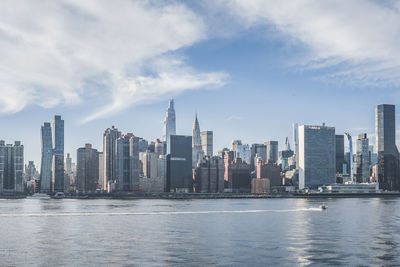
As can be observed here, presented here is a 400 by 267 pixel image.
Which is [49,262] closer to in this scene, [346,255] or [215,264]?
[215,264]

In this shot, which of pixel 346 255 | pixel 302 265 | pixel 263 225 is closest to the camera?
pixel 302 265

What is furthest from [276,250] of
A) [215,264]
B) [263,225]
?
[263,225]

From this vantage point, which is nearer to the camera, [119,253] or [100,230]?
[119,253]

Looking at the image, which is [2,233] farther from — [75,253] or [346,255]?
[346,255]

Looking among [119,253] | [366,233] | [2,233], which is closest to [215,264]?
[119,253]

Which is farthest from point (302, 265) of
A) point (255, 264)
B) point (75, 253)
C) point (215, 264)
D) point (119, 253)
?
point (75, 253)

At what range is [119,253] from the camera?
83.6 m

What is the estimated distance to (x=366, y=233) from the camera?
374 feet

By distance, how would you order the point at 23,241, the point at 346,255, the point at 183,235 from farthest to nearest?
1. the point at 183,235
2. the point at 23,241
3. the point at 346,255

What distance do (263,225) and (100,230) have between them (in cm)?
4267

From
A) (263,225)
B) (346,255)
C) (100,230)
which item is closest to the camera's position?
(346,255)

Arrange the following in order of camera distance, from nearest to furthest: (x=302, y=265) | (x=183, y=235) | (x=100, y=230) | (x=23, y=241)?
(x=302, y=265) → (x=23, y=241) → (x=183, y=235) → (x=100, y=230)

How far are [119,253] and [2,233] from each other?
143 ft

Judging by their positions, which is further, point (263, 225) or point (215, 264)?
point (263, 225)
